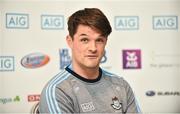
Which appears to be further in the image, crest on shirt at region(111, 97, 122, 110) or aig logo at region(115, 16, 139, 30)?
aig logo at region(115, 16, 139, 30)

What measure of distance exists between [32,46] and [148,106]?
991mm

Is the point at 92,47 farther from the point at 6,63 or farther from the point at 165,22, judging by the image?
the point at 165,22

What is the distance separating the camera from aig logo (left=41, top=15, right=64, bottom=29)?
2.03 metres

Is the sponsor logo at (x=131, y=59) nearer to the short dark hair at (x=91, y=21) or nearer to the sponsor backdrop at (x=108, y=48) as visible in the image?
the sponsor backdrop at (x=108, y=48)

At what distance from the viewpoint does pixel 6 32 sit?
78.1 inches

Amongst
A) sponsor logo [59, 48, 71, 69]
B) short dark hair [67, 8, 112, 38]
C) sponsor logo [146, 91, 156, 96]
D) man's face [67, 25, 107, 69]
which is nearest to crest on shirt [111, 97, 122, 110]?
man's face [67, 25, 107, 69]

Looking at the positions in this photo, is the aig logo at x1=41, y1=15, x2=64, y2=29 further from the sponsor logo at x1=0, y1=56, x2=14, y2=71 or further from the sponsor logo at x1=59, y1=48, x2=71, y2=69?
the sponsor logo at x1=0, y1=56, x2=14, y2=71

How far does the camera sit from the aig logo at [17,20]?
1.99 meters

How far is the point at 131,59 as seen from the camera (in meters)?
2.10

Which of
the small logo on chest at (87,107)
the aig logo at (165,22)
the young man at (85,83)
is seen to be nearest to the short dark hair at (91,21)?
the young man at (85,83)

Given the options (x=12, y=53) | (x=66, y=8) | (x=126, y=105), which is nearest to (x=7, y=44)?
(x=12, y=53)

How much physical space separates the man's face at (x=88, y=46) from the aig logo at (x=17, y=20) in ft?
3.37

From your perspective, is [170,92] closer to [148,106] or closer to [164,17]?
[148,106]

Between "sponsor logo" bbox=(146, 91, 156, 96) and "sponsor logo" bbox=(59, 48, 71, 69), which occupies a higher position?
"sponsor logo" bbox=(59, 48, 71, 69)
